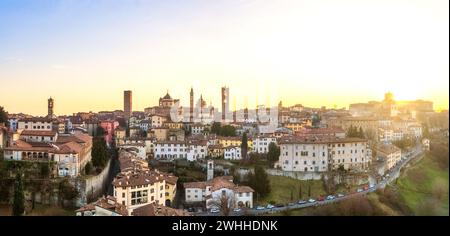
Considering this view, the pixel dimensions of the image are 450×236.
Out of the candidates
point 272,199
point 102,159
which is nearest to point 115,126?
point 102,159

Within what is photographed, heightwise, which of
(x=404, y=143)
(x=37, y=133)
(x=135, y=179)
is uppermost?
(x=37, y=133)

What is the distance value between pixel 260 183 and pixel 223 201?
1.24 meters

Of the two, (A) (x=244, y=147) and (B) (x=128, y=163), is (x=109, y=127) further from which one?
(A) (x=244, y=147)

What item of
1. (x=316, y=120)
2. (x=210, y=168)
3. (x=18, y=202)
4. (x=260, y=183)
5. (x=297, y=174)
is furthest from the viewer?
(x=316, y=120)

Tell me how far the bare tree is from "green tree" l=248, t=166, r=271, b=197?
31.2 inches

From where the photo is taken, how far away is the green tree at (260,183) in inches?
288

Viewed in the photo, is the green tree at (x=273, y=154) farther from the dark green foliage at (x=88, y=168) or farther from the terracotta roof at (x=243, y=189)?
the dark green foliage at (x=88, y=168)

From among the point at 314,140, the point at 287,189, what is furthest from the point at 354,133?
the point at 287,189

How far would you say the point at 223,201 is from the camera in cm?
637

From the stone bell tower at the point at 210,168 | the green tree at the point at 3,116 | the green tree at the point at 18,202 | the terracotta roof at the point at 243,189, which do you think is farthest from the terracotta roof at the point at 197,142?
the green tree at the point at 18,202

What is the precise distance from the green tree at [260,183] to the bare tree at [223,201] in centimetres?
79
